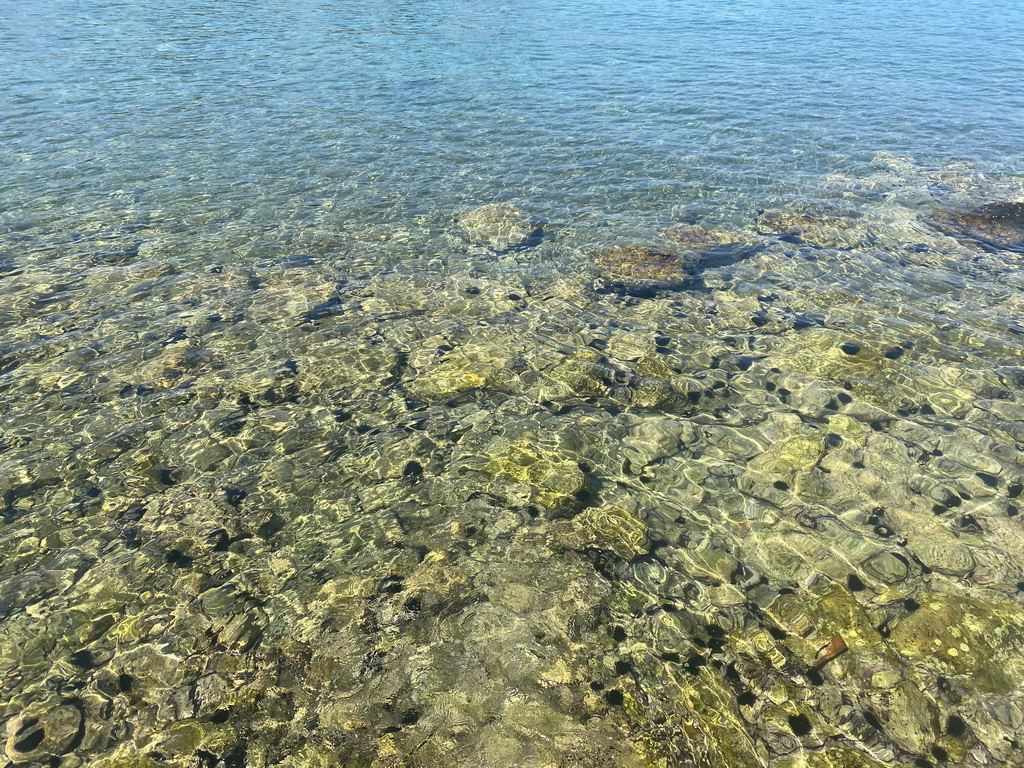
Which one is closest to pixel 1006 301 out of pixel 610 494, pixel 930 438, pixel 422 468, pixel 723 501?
pixel 930 438

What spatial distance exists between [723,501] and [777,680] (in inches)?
86.1

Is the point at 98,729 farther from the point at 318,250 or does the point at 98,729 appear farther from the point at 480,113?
the point at 480,113

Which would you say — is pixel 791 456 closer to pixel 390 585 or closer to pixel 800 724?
pixel 800 724

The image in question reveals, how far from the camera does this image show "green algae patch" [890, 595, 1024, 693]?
5188 mm

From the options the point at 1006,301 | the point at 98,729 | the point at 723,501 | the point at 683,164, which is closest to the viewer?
the point at 98,729

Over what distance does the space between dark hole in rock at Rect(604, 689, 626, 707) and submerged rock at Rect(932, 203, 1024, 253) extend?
13.8m

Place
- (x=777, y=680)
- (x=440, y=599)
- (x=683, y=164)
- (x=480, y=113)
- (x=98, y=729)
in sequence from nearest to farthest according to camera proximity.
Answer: (x=98, y=729), (x=777, y=680), (x=440, y=599), (x=683, y=164), (x=480, y=113)

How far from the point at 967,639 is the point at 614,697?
3435 mm

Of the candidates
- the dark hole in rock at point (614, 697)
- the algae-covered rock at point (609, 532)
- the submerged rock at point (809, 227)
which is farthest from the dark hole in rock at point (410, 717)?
the submerged rock at point (809, 227)

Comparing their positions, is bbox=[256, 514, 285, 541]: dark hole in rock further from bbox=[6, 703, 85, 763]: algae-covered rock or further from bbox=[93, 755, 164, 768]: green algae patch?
bbox=[93, 755, 164, 768]: green algae patch

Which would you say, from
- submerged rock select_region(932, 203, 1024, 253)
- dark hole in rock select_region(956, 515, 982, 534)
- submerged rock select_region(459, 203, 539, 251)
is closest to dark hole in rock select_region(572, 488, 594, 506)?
dark hole in rock select_region(956, 515, 982, 534)

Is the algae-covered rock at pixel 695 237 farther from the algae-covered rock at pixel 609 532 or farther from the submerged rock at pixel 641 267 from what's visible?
the algae-covered rock at pixel 609 532

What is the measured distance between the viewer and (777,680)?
5137 mm

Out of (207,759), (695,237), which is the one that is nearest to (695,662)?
(207,759)
